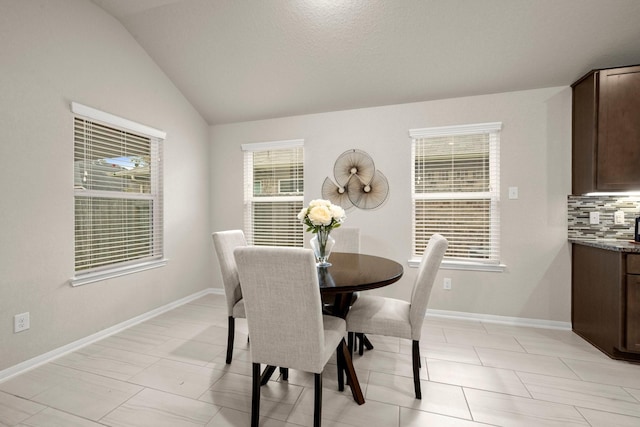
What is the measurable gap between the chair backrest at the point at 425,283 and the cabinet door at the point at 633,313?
5.22ft

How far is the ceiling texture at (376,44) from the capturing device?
2373mm

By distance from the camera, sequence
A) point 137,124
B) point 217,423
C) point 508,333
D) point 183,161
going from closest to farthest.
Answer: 1. point 217,423
2. point 508,333
3. point 137,124
4. point 183,161

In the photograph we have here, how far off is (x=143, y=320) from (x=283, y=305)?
2.41 metres

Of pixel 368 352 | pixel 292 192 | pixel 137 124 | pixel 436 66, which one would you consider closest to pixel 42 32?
pixel 137 124

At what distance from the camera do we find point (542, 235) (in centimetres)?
291

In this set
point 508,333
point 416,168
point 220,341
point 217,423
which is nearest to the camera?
point 217,423

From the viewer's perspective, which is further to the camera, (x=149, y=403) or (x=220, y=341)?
(x=220, y=341)

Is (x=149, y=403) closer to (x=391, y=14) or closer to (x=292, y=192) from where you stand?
(x=292, y=192)

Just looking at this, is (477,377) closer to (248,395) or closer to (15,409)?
(248,395)

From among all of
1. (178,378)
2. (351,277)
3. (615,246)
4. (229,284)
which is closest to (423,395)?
(351,277)

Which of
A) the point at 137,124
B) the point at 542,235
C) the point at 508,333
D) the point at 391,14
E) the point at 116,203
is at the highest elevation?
the point at 391,14

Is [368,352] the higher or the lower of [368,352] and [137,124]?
the lower

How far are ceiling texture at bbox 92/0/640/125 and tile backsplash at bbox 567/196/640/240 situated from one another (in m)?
1.16

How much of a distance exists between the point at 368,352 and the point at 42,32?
3.51 metres
